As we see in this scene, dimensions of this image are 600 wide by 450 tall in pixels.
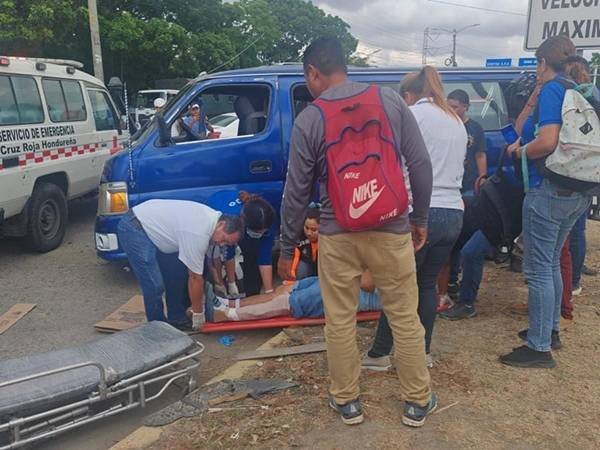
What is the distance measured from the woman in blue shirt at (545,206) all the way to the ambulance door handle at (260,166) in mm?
2307

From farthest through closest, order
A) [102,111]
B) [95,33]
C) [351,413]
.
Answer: [95,33] < [102,111] < [351,413]

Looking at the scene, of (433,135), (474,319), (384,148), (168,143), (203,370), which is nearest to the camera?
(384,148)

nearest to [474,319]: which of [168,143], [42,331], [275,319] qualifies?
[275,319]

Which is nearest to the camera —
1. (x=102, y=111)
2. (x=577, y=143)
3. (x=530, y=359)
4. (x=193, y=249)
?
(x=577, y=143)

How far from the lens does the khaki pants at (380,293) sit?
2451mm

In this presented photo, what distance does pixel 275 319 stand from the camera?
4148 mm

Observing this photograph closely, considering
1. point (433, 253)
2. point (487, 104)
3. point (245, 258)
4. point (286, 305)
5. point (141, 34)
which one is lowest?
point (286, 305)

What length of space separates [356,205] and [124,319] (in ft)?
9.15

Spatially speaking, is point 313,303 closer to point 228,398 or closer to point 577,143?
point 228,398

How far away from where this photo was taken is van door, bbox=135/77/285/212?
4.83 m

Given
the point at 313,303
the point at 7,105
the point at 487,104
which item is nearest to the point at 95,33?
the point at 7,105

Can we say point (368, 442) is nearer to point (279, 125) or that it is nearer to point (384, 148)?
point (384, 148)

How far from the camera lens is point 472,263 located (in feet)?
13.5

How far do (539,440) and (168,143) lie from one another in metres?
3.65
